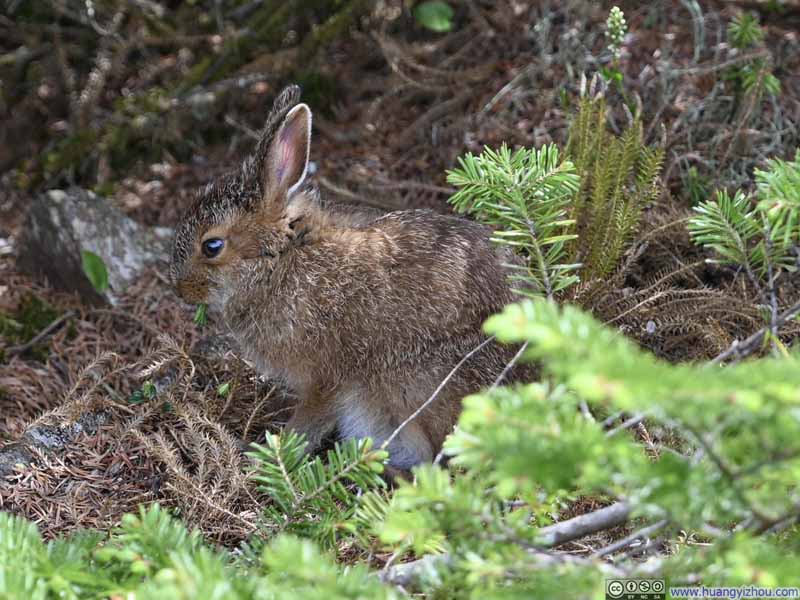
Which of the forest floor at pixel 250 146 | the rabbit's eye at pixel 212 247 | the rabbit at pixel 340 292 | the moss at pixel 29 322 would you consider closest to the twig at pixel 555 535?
the forest floor at pixel 250 146

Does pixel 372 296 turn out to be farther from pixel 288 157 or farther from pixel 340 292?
pixel 288 157

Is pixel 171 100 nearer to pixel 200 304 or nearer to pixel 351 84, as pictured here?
pixel 351 84

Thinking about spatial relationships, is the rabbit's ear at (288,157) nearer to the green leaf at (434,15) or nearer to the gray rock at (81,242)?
the gray rock at (81,242)

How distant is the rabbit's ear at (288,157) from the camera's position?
434 centimetres

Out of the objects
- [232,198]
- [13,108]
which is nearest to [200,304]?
[232,198]

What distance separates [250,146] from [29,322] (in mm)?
1922

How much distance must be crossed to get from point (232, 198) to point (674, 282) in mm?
2234

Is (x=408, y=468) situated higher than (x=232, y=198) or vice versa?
(x=232, y=198)

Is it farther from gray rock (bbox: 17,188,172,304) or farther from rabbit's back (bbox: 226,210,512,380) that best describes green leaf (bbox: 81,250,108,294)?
rabbit's back (bbox: 226,210,512,380)

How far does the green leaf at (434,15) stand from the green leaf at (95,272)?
2.49m

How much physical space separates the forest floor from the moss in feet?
0.03

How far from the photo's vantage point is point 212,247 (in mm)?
4531

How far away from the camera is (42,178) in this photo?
6324mm

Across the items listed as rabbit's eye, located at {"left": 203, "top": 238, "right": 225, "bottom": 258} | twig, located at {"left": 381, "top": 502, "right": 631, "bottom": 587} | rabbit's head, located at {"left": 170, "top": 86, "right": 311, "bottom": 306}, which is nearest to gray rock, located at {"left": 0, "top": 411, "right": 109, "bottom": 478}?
rabbit's head, located at {"left": 170, "top": 86, "right": 311, "bottom": 306}
